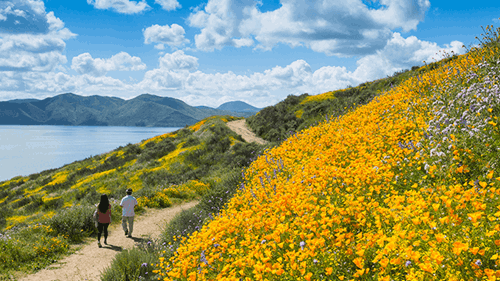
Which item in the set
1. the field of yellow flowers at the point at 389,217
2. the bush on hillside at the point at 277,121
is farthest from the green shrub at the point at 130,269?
the bush on hillside at the point at 277,121

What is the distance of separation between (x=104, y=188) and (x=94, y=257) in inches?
532

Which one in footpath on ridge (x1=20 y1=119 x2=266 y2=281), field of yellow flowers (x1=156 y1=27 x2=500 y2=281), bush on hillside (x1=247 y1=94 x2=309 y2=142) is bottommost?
footpath on ridge (x1=20 y1=119 x2=266 y2=281)

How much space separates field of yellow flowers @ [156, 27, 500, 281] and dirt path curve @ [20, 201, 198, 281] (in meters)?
4.47

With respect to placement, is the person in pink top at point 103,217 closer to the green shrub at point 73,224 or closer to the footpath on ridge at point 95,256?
the footpath on ridge at point 95,256

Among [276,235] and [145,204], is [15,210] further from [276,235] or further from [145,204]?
[276,235]

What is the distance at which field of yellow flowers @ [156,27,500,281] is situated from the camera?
2.32m

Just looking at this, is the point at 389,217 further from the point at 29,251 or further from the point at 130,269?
the point at 29,251

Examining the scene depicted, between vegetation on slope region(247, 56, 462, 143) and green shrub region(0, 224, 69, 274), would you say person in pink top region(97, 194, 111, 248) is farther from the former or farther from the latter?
vegetation on slope region(247, 56, 462, 143)

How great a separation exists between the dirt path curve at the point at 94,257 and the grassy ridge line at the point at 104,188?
0.61 meters

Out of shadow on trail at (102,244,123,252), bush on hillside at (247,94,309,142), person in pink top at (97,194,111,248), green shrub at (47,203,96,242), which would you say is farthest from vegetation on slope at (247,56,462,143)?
shadow on trail at (102,244,123,252)

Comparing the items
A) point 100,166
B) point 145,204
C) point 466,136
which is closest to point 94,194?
point 145,204

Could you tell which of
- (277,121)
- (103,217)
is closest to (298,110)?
(277,121)

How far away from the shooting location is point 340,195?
13.6 ft

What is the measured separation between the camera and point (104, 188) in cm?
2072
